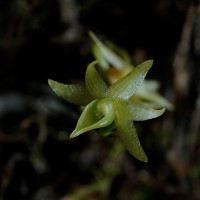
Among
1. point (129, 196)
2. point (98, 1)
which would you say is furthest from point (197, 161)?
point (98, 1)

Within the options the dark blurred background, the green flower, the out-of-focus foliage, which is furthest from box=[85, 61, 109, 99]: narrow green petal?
the dark blurred background

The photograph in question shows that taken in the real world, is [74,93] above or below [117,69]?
above

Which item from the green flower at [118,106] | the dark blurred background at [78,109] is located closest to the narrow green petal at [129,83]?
the green flower at [118,106]

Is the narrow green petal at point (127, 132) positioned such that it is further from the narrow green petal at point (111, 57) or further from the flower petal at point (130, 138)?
the narrow green petal at point (111, 57)

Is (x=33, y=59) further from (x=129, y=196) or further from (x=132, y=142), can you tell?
(x=132, y=142)

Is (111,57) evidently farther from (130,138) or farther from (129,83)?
(130,138)

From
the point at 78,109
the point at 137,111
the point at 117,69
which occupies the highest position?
the point at 137,111

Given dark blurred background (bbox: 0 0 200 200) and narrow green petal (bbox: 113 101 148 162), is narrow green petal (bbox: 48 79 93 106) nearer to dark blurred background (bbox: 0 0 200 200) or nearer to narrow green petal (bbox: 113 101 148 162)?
narrow green petal (bbox: 113 101 148 162)

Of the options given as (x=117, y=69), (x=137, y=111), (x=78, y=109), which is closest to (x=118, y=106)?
(x=137, y=111)
